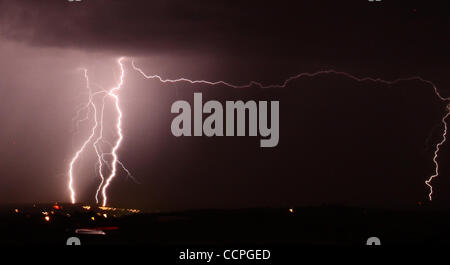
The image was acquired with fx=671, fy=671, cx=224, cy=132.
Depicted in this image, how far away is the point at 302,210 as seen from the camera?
3053 cm

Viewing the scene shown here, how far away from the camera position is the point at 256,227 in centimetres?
2470

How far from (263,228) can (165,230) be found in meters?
4.27

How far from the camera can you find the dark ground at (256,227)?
1920cm

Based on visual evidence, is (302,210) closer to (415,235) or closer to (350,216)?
(350,216)

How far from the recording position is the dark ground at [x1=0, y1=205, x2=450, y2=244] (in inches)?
756

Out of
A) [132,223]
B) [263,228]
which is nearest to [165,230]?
[132,223]
